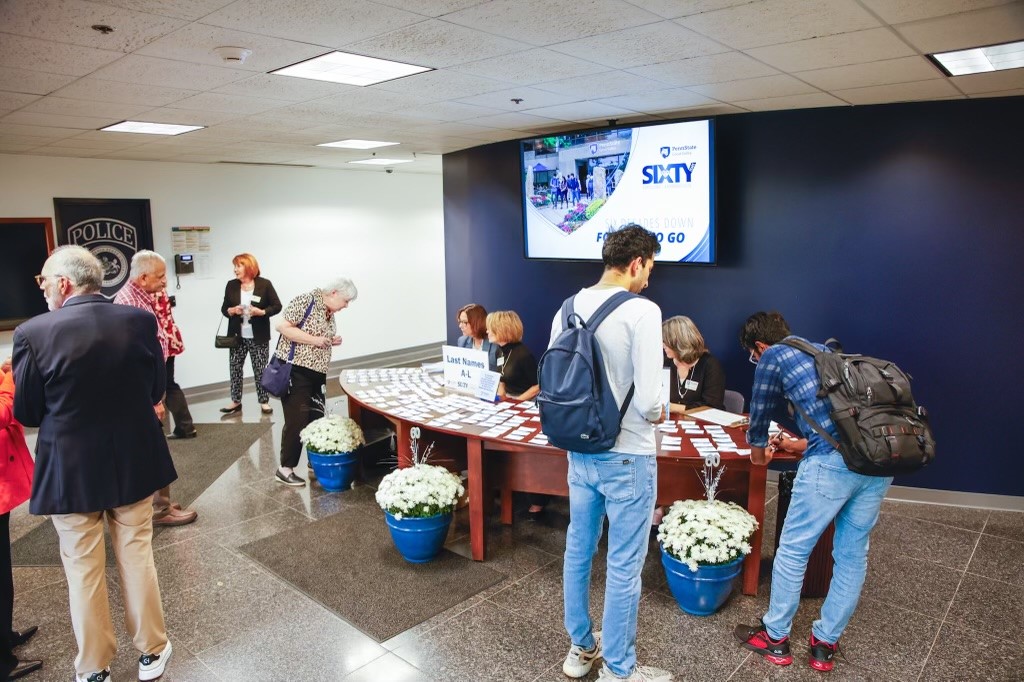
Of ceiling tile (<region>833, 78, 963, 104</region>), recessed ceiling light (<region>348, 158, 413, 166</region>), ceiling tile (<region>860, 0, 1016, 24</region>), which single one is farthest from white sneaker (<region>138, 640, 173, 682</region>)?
recessed ceiling light (<region>348, 158, 413, 166</region>)

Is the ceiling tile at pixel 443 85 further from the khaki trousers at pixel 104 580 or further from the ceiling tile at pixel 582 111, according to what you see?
the khaki trousers at pixel 104 580

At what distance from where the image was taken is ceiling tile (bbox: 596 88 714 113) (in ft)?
14.8

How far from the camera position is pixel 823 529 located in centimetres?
287

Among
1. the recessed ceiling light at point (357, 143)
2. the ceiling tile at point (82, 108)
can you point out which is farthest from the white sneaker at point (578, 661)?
the recessed ceiling light at point (357, 143)

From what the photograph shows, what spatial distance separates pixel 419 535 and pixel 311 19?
8.28 feet

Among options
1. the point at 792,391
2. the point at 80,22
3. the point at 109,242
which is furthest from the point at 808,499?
the point at 109,242

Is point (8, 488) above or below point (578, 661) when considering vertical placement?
above

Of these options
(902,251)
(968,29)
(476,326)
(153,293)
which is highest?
(968,29)

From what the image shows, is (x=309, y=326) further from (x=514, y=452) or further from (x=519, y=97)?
(x=519, y=97)

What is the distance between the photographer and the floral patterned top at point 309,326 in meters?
4.93

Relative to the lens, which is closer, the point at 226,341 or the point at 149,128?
the point at 149,128

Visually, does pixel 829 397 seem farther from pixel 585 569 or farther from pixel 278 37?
pixel 278 37

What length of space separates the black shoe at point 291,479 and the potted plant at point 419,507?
1546 mm

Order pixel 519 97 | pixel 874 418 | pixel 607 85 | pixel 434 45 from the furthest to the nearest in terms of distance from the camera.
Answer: pixel 519 97 < pixel 607 85 < pixel 434 45 < pixel 874 418
